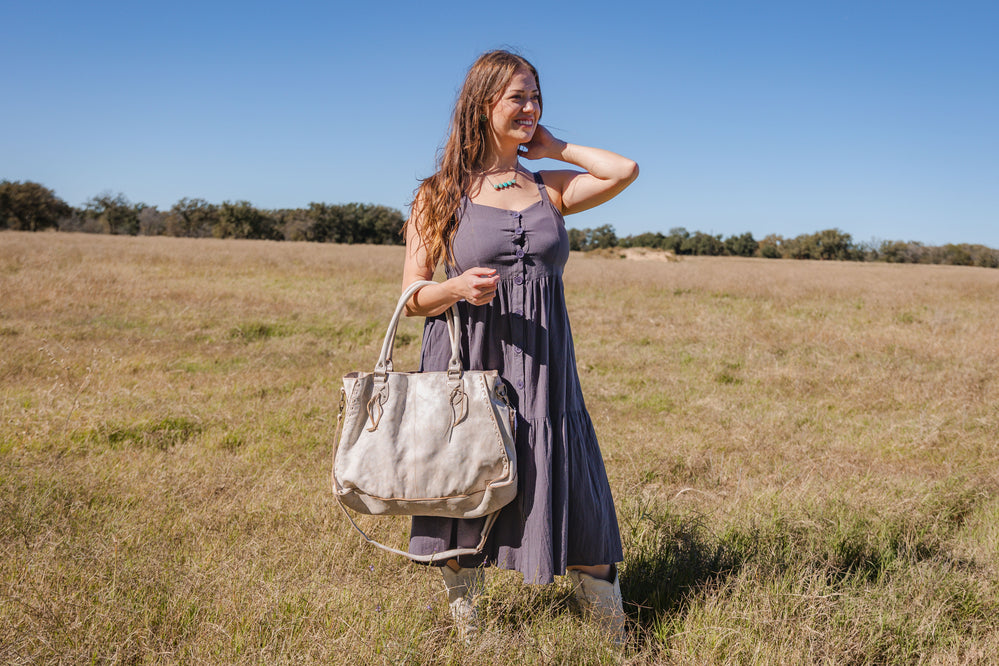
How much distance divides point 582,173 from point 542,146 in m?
0.18

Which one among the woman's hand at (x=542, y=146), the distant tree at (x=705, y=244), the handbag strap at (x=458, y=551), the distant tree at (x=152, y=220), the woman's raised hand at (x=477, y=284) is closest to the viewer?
the woman's raised hand at (x=477, y=284)

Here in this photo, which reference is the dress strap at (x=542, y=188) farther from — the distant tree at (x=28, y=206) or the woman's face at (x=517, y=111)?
the distant tree at (x=28, y=206)

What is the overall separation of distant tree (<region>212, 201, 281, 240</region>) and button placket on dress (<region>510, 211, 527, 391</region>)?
223 feet

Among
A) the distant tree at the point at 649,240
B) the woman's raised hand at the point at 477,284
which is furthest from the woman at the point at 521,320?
the distant tree at the point at 649,240

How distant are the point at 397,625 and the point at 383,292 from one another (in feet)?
45.4

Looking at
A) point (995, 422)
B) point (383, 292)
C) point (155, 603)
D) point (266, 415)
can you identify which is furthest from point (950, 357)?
point (383, 292)

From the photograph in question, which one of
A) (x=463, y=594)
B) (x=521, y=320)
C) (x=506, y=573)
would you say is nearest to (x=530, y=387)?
(x=521, y=320)

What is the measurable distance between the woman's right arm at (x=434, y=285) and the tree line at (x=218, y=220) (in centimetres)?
6145

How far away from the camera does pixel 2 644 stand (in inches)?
82.8

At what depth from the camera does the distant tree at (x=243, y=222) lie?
6650 centimetres

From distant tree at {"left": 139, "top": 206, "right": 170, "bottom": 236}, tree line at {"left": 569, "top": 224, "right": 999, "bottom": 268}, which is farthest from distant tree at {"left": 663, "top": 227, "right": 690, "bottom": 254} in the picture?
distant tree at {"left": 139, "top": 206, "right": 170, "bottom": 236}

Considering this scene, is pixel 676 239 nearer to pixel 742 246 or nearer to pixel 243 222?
pixel 742 246

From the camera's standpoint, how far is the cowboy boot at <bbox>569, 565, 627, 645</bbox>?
2258 mm

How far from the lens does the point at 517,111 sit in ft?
7.30
